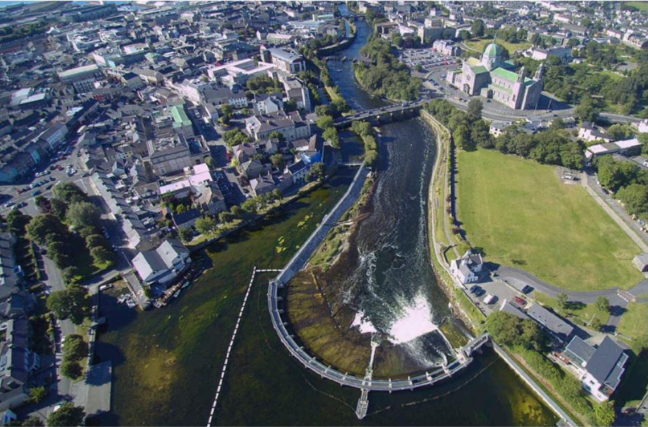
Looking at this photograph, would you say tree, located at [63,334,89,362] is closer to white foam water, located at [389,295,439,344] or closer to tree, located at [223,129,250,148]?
white foam water, located at [389,295,439,344]

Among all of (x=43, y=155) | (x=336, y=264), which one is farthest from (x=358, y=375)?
(x=43, y=155)

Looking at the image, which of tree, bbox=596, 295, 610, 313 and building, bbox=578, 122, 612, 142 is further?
building, bbox=578, 122, 612, 142

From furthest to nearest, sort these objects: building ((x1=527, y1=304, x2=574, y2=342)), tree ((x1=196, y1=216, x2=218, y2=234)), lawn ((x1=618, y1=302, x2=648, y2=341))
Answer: tree ((x1=196, y1=216, x2=218, y2=234)) → lawn ((x1=618, y1=302, x2=648, y2=341)) → building ((x1=527, y1=304, x2=574, y2=342))

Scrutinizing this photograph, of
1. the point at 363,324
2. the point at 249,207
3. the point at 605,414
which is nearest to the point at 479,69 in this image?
the point at 249,207

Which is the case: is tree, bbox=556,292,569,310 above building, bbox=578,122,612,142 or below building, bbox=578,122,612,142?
below

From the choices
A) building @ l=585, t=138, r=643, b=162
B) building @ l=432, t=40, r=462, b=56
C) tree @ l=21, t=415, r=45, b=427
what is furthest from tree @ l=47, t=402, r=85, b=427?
building @ l=432, t=40, r=462, b=56

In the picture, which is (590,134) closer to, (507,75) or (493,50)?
(507,75)

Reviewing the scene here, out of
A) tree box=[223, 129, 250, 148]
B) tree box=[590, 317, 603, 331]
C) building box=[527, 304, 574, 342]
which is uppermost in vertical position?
tree box=[223, 129, 250, 148]
